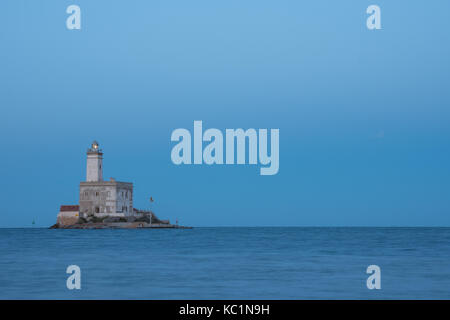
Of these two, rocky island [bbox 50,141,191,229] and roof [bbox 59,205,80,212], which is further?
roof [bbox 59,205,80,212]

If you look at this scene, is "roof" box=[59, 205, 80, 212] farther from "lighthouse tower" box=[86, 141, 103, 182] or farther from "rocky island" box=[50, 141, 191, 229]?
"lighthouse tower" box=[86, 141, 103, 182]

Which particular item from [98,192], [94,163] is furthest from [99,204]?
[94,163]

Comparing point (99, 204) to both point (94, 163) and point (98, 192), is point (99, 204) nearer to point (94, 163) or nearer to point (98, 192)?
point (98, 192)

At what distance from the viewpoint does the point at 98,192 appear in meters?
129

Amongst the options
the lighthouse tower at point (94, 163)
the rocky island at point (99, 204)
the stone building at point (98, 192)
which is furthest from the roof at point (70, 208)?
the lighthouse tower at point (94, 163)

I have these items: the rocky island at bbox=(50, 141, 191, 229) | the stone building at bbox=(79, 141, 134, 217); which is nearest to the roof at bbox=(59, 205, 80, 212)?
the rocky island at bbox=(50, 141, 191, 229)

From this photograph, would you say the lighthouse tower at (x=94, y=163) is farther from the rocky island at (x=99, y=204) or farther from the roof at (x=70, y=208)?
the roof at (x=70, y=208)

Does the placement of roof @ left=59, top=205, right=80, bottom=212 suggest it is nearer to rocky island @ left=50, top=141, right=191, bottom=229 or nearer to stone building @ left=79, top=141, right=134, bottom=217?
rocky island @ left=50, top=141, right=191, bottom=229

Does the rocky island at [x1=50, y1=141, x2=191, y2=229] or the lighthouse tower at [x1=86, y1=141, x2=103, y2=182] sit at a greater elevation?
the lighthouse tower at [x1=86, y1=141, x2=103, y2=182]

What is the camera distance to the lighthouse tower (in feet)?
417

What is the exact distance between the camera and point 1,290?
21.0m

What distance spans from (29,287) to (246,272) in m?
10.3
